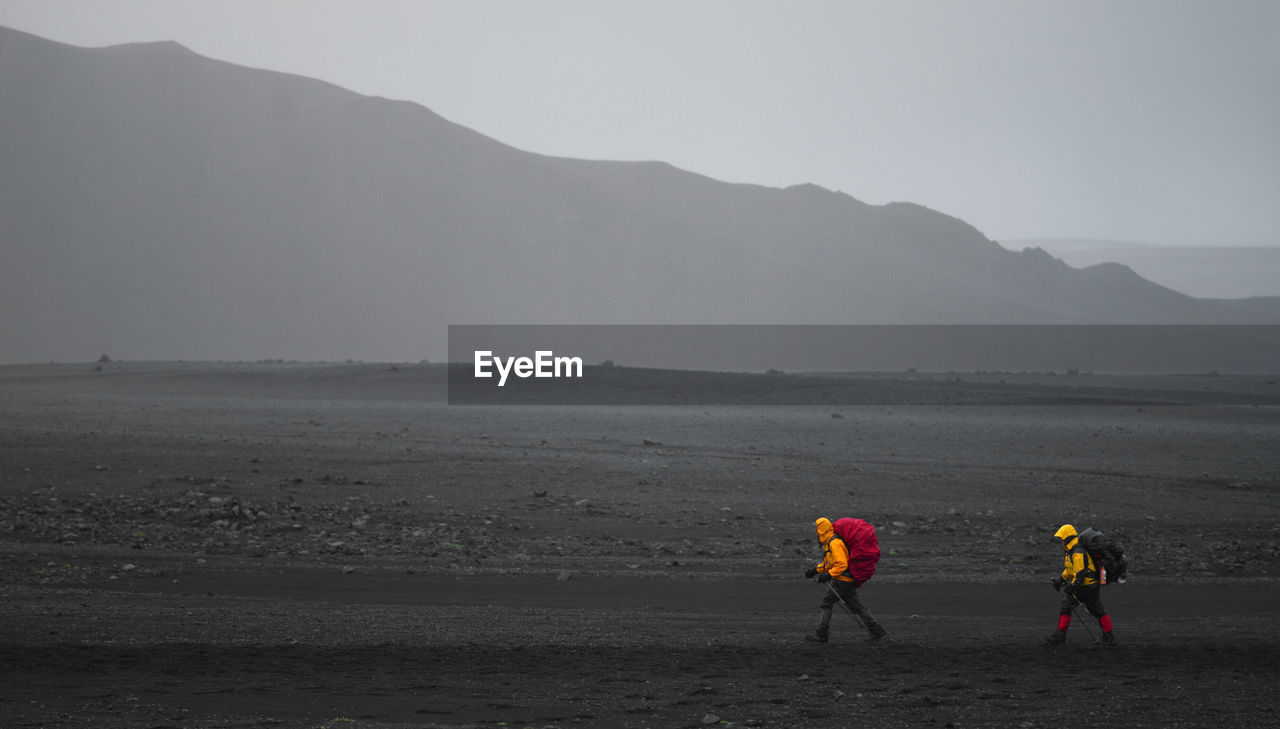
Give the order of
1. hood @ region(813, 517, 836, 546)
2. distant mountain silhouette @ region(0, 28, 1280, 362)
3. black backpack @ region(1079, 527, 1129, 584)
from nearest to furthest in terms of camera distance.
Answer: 1. hood @ region(813, 517, 836, 546)
2. black backpack @ region(1079, 527, 1129, 584)
3. distant mountain silhouette @ region(0, 28, 1280, 362)

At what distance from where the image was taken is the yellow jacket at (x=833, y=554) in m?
10.6

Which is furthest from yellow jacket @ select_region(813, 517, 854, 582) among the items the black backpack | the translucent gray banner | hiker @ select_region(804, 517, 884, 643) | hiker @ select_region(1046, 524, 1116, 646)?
the translucent gray banner

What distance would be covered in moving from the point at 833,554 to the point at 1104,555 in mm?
2399

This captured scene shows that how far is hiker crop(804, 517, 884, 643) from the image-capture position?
34.8 ft

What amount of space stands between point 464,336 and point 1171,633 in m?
109

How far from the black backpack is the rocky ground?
70 centimetres

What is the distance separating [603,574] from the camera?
592 inches

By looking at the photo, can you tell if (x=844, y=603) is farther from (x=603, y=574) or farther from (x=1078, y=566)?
(x=603, y=574)

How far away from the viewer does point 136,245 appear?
119m

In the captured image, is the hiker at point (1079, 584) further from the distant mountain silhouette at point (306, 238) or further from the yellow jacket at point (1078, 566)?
the distant mountain silhouette at point (306, 238)

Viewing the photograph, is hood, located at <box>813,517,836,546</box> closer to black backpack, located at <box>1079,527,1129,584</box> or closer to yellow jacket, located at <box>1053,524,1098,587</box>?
yellow jacket, located at <box>1053,524,1098,587</box>

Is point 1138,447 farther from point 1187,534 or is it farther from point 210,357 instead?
point 210,357

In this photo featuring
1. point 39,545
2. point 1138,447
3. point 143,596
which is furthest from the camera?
point 1138,447

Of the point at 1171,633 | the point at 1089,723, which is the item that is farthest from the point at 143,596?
the point at 1171,633
